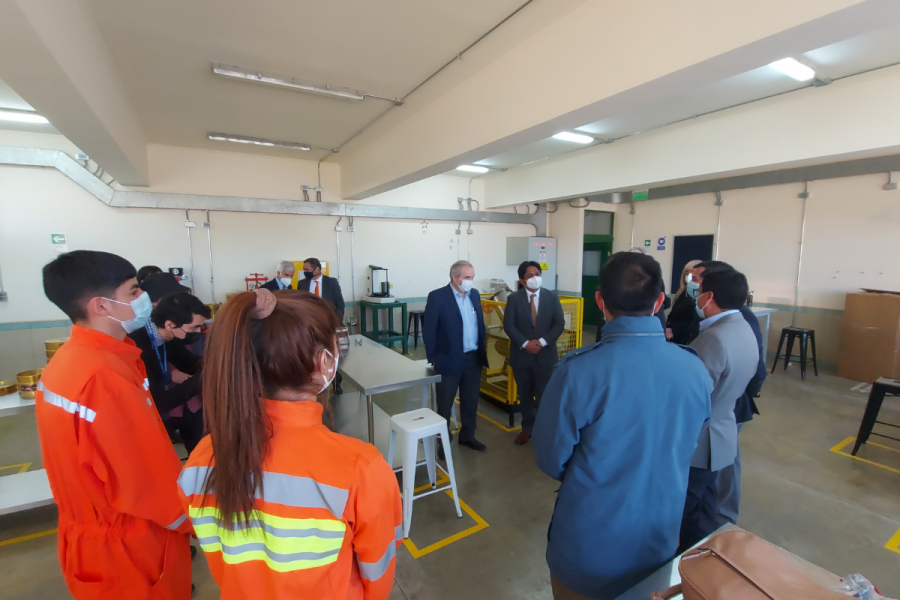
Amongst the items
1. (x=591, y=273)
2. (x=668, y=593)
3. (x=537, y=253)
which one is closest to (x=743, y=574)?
(x=668, y=593)

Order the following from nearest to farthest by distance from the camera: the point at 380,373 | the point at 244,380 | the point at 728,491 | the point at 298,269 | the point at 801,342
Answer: the point at 244,380 → the point at 728,491 → the point at 380,373 → the point at 801,342 → the point at 298,269

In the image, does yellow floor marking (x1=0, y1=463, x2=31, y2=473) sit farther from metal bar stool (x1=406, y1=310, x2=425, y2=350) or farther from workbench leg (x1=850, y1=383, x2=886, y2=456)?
workbench leg (x1=850, y1=383, x2=886, y2=456)

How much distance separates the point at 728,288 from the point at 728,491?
1122 mm

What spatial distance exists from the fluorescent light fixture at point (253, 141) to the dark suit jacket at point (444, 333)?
3586 millimetres

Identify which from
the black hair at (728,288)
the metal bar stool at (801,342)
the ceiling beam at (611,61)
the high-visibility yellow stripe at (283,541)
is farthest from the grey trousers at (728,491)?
the metal bar stool at (801,342)

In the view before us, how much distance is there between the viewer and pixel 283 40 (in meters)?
2.85

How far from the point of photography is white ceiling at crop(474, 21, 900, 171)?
3.17 meters

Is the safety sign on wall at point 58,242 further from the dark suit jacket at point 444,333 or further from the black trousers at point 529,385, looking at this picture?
the black trousers at point 529,385

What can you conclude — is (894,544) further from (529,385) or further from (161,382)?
(161,382)

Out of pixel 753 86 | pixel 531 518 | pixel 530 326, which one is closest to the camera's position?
pixel 531 518

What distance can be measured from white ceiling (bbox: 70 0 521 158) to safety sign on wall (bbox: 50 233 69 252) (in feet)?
7.01

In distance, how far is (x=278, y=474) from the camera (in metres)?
0.80

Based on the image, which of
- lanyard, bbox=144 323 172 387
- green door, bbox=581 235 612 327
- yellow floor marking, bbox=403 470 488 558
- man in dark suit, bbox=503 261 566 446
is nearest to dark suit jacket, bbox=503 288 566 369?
man in dark suit, bbox=503 261 566 446

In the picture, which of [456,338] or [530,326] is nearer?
[456,338]
